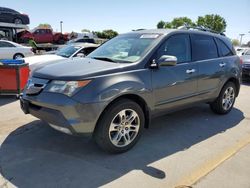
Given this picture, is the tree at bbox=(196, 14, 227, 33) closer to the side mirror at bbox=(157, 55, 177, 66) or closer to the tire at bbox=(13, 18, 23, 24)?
the tire at bbox=(13, 18, 23, 24)

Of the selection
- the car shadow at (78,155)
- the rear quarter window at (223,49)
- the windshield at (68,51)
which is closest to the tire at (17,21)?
the windshield at (68,51)

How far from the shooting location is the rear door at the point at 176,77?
4285 mm

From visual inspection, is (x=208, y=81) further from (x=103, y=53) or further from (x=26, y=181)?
(x=26, y=181)

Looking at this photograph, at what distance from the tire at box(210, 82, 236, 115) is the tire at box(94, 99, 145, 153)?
Result: 2.37 m

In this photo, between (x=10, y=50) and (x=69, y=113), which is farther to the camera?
(x=10, y=50)

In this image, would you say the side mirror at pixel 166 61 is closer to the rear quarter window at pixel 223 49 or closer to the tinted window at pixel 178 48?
the tinted window at pixel 178 48

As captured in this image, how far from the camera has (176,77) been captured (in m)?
4.52

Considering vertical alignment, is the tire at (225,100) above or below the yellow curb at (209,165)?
above

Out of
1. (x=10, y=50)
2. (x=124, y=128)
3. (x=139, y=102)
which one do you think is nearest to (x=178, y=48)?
(x=139, y=102)

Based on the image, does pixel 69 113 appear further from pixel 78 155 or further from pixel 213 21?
pixel 213 21

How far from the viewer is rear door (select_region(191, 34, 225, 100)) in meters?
5.07

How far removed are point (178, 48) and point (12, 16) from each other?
60.1ft

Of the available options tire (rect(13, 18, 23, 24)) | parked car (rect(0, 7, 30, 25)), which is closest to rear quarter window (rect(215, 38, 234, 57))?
parked car (rect(0, 7, 30, 25))

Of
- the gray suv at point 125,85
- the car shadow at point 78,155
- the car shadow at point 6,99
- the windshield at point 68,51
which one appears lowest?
the car shadow at point 78,155
